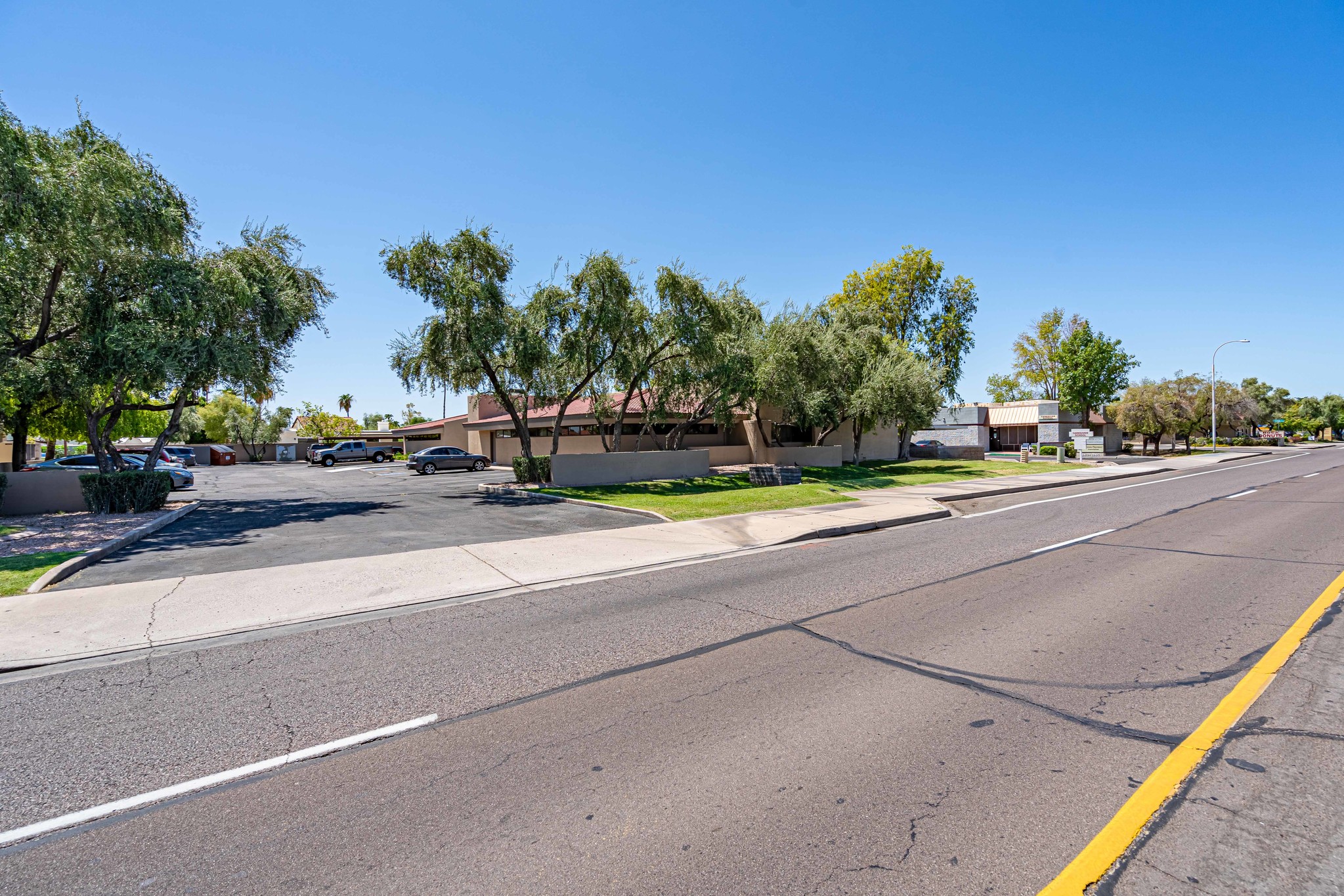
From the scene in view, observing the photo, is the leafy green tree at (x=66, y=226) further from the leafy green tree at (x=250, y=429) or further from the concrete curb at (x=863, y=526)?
the leafy green tree at (x=250, y=429)

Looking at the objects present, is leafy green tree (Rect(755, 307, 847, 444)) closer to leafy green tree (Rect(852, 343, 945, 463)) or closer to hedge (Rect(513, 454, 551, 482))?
leafy green tree (Rect(852, 343, 945, 463))

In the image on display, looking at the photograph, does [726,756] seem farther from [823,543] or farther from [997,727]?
[823,543]

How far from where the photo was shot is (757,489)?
67.3 ft

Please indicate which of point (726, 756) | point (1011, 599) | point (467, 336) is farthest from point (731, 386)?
point (726, 756)

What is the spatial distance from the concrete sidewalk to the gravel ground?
437 cm

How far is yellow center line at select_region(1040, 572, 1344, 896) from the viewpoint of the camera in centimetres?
271

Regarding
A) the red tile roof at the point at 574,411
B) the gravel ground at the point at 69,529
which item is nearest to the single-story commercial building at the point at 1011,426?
the red tile roof at the point at 574,411

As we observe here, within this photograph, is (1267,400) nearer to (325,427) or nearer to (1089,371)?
(1089,371)

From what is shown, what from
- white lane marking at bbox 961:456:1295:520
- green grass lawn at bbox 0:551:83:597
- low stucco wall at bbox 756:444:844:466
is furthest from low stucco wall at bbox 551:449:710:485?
green grass lawn at bbox 0:551:83:597

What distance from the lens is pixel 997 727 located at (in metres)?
4.04

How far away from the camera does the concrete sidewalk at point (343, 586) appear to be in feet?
21.7

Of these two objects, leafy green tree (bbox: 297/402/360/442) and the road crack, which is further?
leafy green tree (bbox: 297/402/360/442)

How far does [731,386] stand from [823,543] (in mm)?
12547

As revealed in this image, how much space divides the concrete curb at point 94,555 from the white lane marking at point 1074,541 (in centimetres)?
1416
